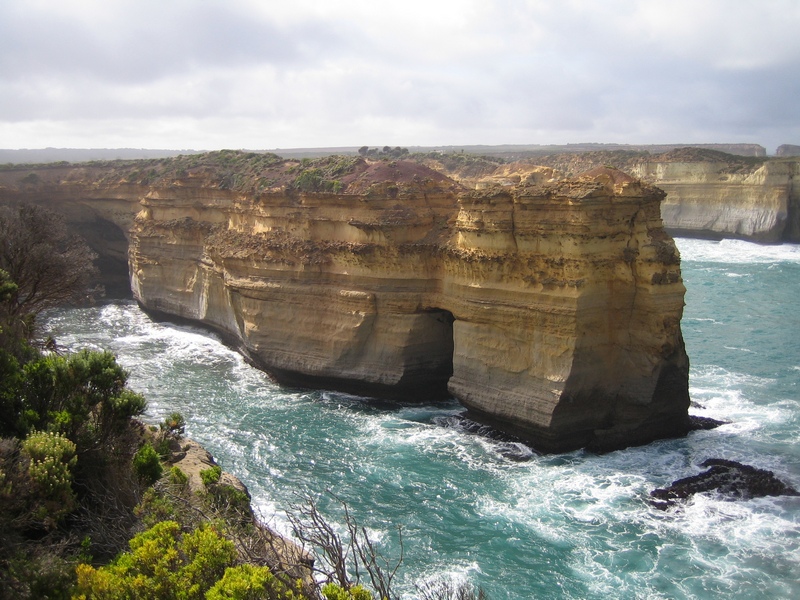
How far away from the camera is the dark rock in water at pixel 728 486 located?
16.5m

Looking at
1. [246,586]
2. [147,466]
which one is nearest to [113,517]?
[147,466]

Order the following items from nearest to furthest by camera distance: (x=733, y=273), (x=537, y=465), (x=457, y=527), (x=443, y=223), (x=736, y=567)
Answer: (x=736, y=567)
(x=457, y=527)
(x=537, y=465)
(x=443, y=223)
(x=733, y=273)

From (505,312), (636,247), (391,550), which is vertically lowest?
(391,550)

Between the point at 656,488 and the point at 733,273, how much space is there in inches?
1339

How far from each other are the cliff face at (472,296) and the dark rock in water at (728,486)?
7.67 ft

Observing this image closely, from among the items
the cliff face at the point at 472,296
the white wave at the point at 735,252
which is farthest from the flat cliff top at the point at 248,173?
the white wave at the point at 735,252

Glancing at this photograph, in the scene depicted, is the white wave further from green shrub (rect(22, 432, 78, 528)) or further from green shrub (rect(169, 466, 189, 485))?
green shrub (rect(22, 432, 78, 528))

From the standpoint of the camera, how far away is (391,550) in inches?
569

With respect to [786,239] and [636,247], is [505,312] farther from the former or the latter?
[786,239]

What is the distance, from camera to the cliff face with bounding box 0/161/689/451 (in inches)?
739

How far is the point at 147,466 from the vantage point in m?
11.7

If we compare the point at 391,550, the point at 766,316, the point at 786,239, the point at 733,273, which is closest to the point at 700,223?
the point at 786,239

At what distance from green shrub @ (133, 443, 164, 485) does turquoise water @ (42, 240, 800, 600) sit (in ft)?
11.7

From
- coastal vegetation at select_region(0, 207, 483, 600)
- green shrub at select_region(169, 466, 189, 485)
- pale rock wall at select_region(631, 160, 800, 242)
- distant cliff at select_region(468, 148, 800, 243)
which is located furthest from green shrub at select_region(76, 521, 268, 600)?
pale rock wall at select_region(631, 160, 800, 242)
